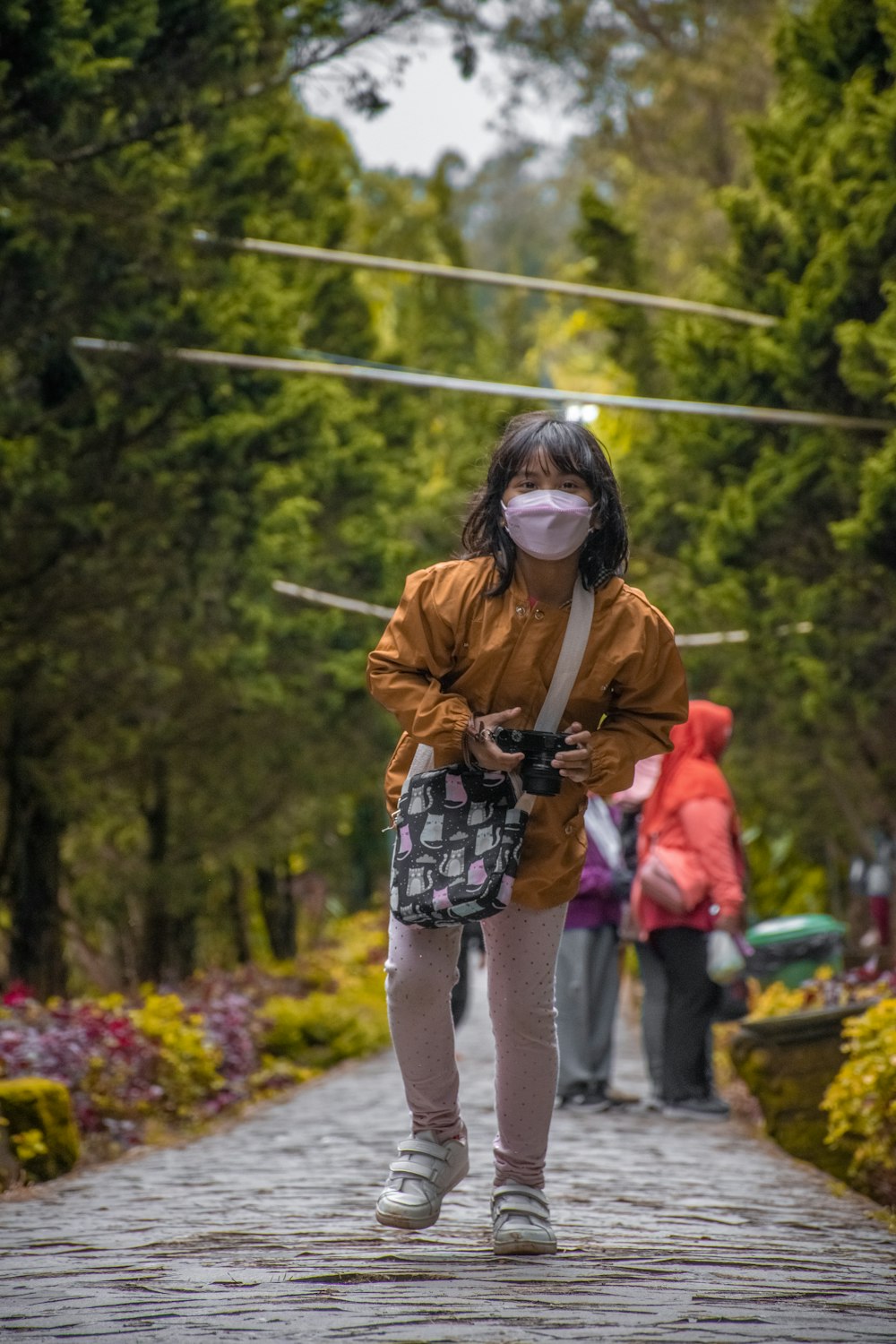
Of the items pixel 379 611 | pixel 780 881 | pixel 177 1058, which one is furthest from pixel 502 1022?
pixel 780 881

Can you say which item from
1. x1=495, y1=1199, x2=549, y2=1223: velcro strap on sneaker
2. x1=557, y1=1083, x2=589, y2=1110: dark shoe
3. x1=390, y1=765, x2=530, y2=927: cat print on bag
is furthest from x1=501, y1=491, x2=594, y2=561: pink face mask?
x1=557, y1=1083, x2=589, y2=1110: dark shoe

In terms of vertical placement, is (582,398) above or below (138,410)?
above

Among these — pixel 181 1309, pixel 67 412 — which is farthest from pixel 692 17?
pixel 181 1309

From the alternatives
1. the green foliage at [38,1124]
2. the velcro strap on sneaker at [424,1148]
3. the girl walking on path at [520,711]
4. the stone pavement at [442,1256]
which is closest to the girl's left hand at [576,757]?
the girl walking on path at [520,711]

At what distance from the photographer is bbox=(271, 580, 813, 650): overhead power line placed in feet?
34.2

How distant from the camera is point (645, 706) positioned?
4.28 meters

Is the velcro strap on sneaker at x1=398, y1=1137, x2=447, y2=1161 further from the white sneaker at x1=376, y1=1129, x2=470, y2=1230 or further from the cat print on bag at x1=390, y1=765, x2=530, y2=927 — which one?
the cat print on bag at x1=390, y1=765, x2=530, y2=927

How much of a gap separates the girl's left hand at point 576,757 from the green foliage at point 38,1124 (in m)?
3.27

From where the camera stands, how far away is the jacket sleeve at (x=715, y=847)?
835 centimetres

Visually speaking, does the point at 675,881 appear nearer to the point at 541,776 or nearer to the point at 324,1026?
the point at 541,776

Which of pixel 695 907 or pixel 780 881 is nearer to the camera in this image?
pixel 695 907

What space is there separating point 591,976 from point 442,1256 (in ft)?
15.0

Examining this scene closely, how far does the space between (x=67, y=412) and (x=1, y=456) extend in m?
0.54

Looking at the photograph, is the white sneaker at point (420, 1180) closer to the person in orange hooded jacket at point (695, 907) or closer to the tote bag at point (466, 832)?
the tote bag at point (466, 832)
